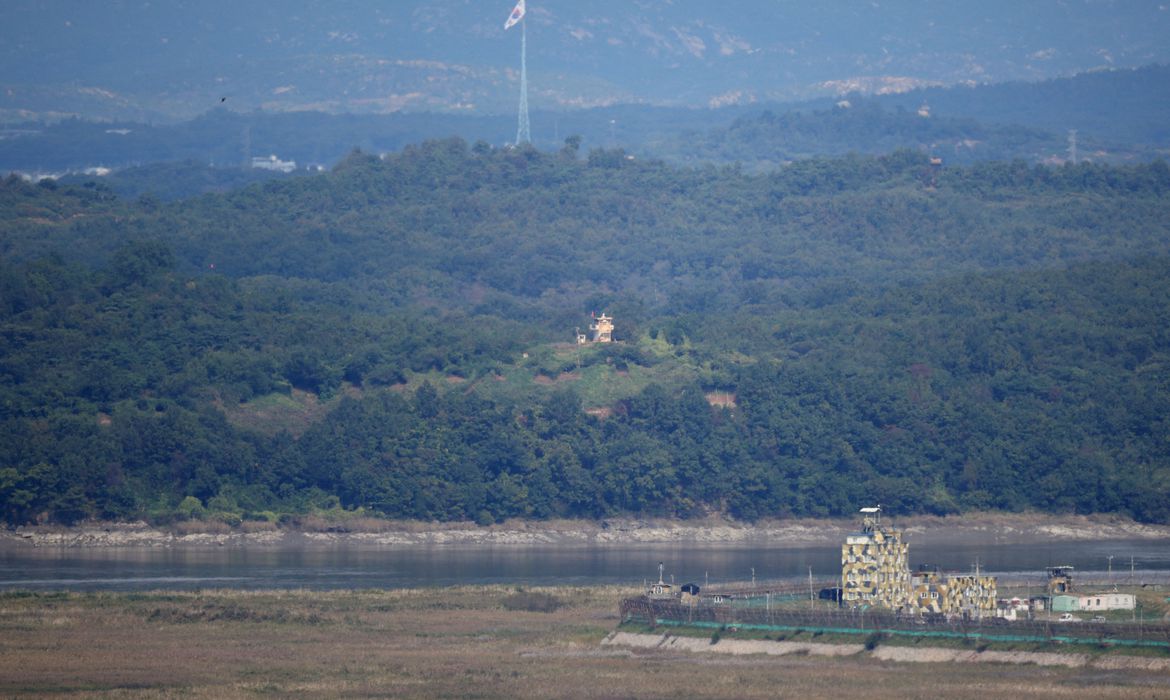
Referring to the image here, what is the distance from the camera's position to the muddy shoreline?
110938mm

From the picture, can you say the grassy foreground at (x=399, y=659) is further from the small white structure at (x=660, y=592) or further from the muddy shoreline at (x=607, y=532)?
the muddy shoreline at (x=607, y=532)

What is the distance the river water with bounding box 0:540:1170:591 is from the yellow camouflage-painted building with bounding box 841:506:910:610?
1654 centimetres

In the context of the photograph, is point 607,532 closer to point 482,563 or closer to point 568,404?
point 568,404

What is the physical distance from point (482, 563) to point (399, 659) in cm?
3911

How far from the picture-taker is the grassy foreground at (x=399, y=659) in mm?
54375

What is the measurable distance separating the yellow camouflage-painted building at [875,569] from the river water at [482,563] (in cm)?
1654

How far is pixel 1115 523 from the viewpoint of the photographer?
12369 cm

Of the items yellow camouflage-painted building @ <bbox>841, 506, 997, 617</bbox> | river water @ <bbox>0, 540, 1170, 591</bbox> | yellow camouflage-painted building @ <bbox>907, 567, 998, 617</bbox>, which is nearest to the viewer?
yellow camouflage-painted building @ <bbox>907, 567, 998, 617</bbox>

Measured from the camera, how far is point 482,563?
3964 inches

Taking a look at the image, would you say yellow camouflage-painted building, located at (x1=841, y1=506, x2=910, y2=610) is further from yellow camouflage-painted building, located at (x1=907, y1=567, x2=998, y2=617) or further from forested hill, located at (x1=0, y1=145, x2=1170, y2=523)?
forested hill, located at (x1=0, y1=145, x2=1170, y2=523)

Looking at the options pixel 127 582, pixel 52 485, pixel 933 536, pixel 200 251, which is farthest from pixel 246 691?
pixel 200 251

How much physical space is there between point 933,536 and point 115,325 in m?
56.3

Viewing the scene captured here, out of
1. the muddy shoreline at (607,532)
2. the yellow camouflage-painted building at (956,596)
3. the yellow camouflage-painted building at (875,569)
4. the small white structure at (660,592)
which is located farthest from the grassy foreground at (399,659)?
the muddy shoreline at (607,532)

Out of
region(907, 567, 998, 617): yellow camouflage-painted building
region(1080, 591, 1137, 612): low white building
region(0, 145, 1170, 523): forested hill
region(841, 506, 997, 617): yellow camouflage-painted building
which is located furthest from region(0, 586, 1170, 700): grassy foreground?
region(0, 145, 1170, 523): forested hill
